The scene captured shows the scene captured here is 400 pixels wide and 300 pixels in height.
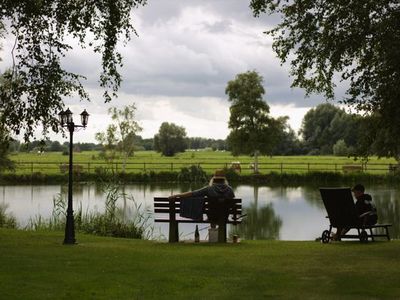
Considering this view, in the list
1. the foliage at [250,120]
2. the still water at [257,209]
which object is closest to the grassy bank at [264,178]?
the still water at [257,209]

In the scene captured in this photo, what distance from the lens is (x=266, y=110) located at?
58.4 meters

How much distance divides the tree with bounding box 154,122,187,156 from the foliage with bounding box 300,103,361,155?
26.1 metres

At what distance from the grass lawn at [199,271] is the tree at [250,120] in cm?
4513

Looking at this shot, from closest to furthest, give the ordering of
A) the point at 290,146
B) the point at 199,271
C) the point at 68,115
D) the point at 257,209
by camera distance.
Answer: the point at 199,271
the point at 68,115
the point at 257,209
the point at 290,146

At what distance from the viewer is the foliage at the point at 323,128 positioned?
117 meters

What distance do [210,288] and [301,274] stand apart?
5.15 feet

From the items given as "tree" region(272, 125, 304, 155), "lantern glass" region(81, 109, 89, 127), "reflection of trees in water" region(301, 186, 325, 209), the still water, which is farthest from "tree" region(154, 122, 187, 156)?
"lantern glass" region(81, 109, 89, 127)

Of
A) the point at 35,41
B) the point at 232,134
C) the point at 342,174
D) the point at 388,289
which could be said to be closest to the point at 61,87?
the point at 35,41

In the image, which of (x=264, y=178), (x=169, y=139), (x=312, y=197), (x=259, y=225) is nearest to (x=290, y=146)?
(x=169, y=139)

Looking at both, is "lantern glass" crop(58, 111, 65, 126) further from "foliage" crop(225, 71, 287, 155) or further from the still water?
"foliage" crop(225, 71, 287, 155)

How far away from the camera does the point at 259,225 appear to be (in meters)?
21.5

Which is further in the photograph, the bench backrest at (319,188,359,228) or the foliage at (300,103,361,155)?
the foliage at (300,103,361,155)

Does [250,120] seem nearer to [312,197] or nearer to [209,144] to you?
[312,197]

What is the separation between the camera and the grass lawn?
7.41m
